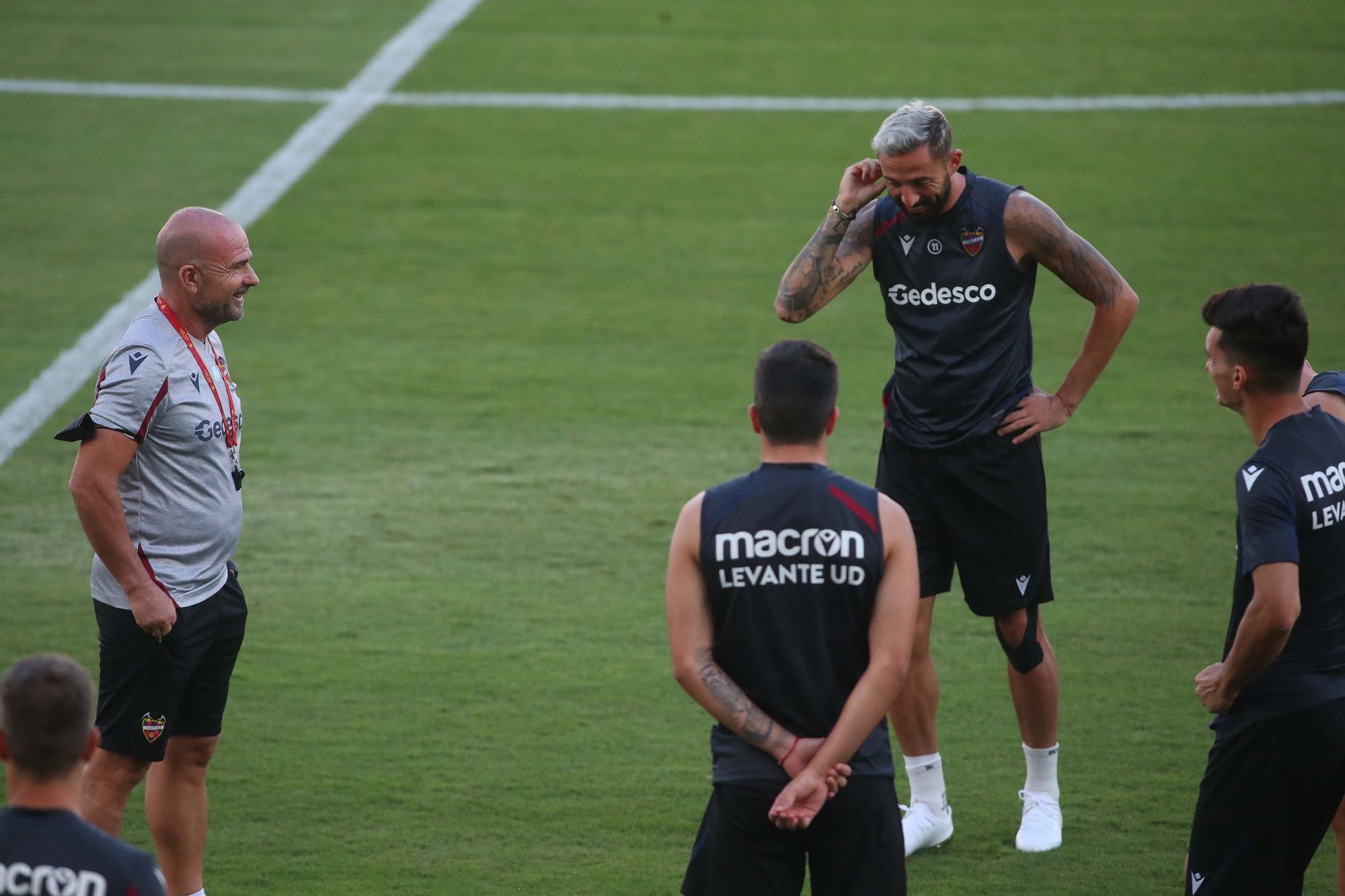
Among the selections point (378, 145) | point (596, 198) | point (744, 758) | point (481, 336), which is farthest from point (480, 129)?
point (744, 758)

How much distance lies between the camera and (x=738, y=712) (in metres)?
3.30

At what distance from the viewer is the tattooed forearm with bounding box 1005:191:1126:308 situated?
4.70 meters

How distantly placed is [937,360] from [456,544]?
12.2 feet

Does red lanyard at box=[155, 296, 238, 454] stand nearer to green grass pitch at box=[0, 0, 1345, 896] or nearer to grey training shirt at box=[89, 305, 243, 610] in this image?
grey training shirt at box=[89, 305, 243, 610]

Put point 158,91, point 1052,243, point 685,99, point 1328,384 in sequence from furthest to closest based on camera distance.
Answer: point 685,99 < point 158,91 < point 1052,243 < point 1328,384

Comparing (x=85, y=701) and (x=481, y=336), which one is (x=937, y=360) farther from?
(x=481, y=336)

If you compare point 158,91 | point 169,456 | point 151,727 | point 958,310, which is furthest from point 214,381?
point 158,91

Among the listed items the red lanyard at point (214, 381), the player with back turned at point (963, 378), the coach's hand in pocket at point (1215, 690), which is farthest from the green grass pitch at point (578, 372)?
the red lanyard at point (214, 381)

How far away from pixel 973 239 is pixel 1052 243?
0.25 metres

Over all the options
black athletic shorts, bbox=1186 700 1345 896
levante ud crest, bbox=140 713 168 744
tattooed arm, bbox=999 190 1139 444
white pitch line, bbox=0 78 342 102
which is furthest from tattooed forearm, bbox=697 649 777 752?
white pitch line, bbox=0 78 342 102

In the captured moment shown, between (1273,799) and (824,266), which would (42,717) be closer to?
(1273,799)

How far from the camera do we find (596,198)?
13906 millimetres

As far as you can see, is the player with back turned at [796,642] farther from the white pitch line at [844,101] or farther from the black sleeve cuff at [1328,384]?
→ the white pitch line at [844,101]

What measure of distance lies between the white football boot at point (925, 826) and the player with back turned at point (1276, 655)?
4.62 ft
